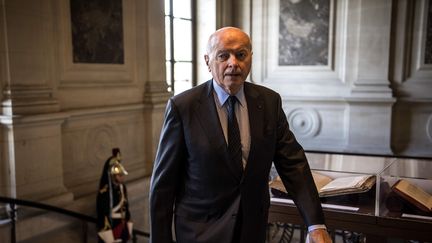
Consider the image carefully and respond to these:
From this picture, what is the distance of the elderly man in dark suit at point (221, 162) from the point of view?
6.44ft

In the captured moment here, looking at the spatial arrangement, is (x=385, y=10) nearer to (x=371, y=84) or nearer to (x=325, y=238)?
(x=371, y=84)

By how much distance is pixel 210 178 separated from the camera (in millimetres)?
1979

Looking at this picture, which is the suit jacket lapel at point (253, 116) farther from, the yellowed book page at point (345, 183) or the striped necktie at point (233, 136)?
the yellowed book page at point (345, 183)

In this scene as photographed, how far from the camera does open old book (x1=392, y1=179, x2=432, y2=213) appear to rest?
2.34 metres

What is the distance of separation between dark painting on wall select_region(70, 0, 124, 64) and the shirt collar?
3.68 meters

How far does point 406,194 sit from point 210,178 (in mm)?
1106

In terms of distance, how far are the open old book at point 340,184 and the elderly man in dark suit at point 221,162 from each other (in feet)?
1.62

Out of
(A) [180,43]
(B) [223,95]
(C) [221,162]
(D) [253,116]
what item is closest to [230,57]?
(B) [223,95]

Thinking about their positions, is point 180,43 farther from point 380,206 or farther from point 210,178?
point 210,178

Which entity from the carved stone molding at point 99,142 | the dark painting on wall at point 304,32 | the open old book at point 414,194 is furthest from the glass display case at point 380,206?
the dark painting on wall at point 304,32

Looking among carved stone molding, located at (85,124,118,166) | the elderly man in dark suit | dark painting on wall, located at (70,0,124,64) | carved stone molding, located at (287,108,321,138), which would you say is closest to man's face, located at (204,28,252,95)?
the elderly man in dark suit

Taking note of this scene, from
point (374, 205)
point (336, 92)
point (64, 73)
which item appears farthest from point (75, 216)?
point (336, 92)

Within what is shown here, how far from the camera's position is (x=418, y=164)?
3080mm

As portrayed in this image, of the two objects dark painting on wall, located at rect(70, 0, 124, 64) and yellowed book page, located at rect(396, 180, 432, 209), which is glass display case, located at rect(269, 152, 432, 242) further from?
dark painting on wall, located at rect(70, 0, 124, 64)
